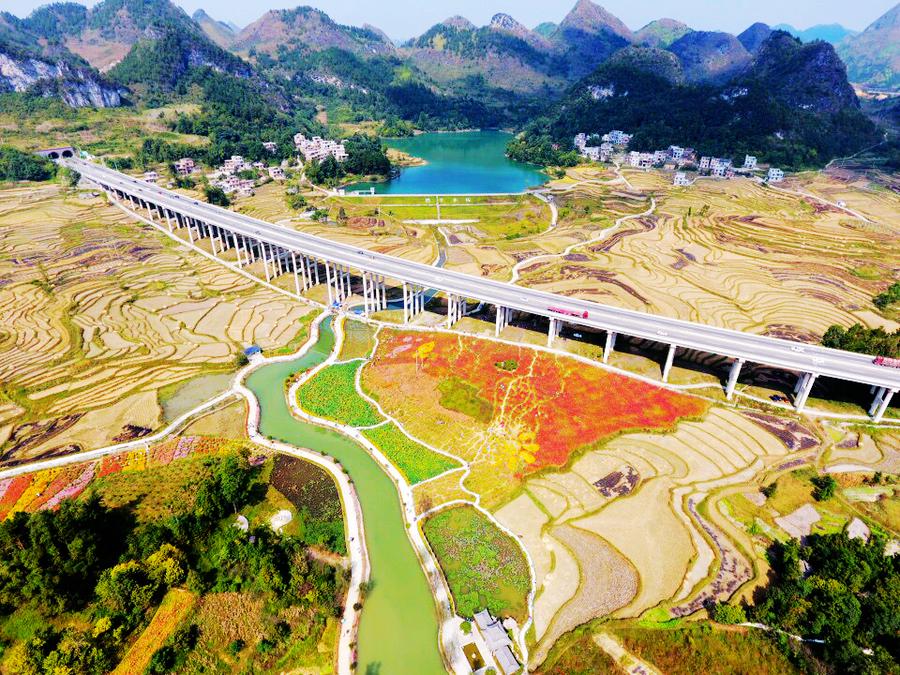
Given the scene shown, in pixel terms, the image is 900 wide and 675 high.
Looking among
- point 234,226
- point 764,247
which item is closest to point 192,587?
point 234,226

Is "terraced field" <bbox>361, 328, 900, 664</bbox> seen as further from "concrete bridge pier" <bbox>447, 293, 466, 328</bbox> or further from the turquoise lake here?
the turquoise lake

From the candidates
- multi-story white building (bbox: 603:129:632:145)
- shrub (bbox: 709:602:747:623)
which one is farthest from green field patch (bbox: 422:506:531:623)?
multi-story white building (bbox: 603:129:632:145)

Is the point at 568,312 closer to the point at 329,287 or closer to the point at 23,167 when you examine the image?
the point at 329,287

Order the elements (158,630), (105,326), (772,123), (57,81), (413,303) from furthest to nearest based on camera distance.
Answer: (57,81) < (772,123) < (413,303) < (105,326) < (158,630)

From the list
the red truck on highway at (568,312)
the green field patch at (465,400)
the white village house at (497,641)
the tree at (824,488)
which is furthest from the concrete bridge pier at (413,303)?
the tree at (824,488)

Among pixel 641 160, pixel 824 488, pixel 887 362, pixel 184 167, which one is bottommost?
pixel 824 488

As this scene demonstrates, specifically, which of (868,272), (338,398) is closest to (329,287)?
(338,398)

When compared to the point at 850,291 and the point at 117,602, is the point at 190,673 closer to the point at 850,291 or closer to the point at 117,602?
Result: the point at 117,602
